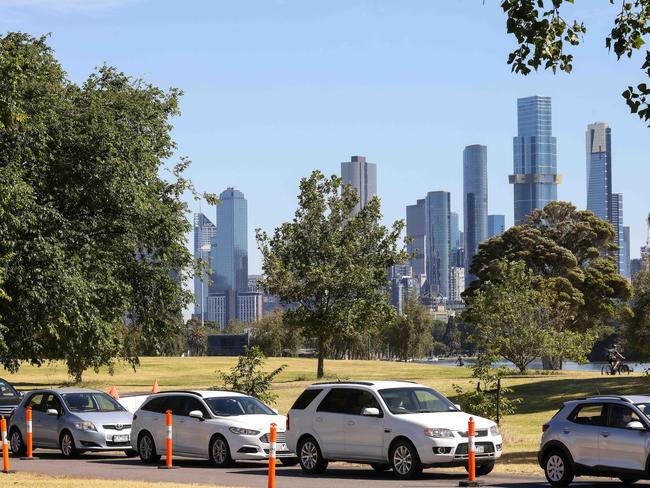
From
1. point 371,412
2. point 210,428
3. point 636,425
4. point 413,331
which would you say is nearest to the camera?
point 636,425

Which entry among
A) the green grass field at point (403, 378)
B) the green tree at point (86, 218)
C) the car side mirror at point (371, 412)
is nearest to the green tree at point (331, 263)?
the green grass field at point (403, 378)

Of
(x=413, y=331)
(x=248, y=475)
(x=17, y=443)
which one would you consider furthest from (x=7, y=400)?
→ (x=413, y=331)

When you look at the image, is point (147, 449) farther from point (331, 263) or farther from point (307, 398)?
point (331, 263)

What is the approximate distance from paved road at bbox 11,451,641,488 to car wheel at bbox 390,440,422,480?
195mm

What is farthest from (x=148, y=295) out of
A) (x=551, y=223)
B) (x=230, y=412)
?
(x=551, y=223)

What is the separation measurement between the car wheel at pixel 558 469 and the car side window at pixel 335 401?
4159 mm

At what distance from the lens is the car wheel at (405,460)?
21.1 m

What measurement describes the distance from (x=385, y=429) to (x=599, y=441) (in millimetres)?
3946

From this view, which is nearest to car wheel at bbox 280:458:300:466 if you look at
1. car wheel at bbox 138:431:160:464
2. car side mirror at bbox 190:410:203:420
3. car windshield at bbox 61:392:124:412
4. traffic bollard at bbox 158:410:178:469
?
car side mirror at bbox 190:410:203:420

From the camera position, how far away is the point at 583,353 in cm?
6281

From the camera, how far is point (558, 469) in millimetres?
19906

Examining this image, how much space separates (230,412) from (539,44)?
435 inches

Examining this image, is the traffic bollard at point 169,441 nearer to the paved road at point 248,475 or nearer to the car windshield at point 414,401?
the paved road at point 248,475

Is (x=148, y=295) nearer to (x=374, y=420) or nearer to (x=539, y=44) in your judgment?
(x=374, y=420)
